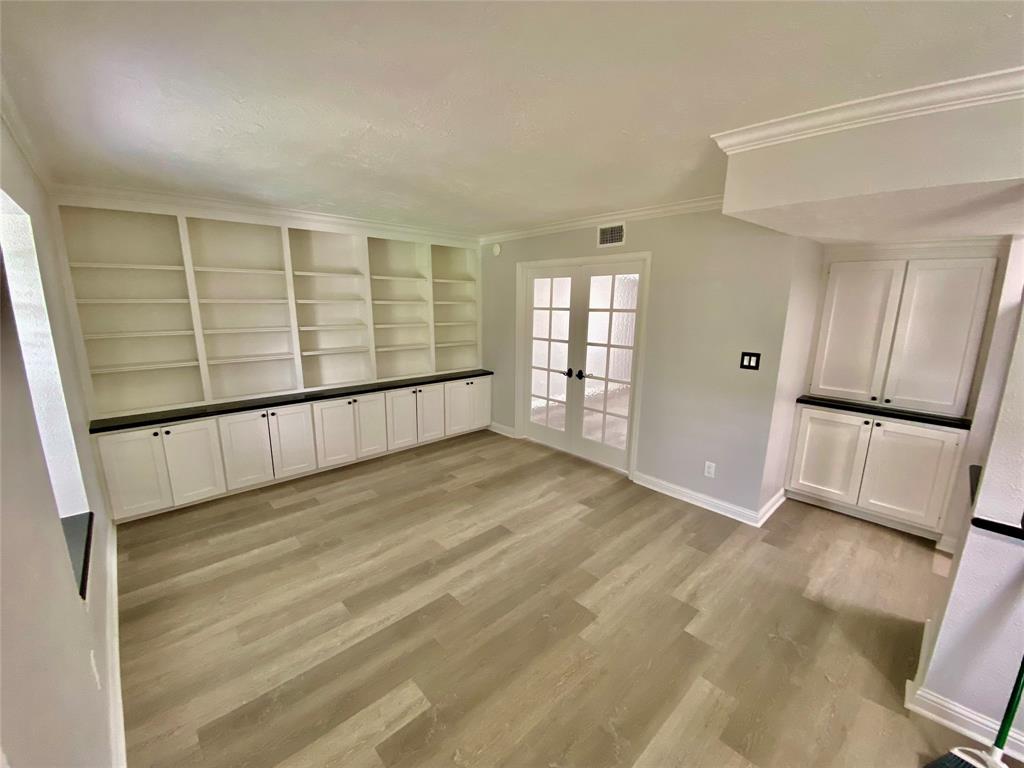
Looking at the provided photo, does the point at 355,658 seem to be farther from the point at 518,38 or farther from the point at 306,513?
the point at 518,38

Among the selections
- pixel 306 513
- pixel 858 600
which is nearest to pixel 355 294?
pixel 306 513

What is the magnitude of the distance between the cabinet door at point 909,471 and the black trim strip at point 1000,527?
5.34 feet

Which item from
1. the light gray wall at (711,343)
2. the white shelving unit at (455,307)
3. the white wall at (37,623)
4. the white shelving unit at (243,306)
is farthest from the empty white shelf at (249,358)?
the light gray wall at (711,343)

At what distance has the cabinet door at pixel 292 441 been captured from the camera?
141 inches

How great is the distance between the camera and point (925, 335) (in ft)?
9.43

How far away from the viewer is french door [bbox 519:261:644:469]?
3.75 metres

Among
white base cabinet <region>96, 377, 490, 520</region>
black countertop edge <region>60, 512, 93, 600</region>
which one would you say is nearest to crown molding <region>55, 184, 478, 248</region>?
white base cabinet <region>96, 377, 490, 520</region>

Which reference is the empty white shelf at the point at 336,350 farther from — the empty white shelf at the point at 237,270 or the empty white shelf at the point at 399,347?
the empty white shelf at the point at 237,270

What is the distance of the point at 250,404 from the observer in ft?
11.4

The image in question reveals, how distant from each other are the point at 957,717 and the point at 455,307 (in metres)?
4.79

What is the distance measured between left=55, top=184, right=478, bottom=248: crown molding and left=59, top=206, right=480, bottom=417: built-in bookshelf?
0.34ft

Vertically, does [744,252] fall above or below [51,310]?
above

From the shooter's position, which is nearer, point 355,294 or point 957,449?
point 957,449

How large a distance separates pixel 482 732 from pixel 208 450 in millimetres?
2894
